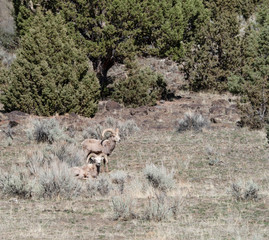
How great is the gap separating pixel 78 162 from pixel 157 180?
10.6ft

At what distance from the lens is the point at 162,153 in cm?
1695

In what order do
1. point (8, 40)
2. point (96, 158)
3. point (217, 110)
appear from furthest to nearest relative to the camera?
point (8, 40)
point (217, 110)
point (96, 158)

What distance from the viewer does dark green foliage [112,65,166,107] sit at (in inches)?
1107

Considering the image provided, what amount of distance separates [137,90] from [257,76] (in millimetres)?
6140

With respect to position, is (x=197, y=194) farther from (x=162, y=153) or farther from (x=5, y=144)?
(x=5, y=144)

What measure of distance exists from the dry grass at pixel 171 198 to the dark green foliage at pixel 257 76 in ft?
8.63

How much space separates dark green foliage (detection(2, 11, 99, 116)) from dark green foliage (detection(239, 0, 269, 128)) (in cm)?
696

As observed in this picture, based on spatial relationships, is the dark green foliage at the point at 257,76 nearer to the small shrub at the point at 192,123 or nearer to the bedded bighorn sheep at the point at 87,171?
the small shrub at the point at 192,123

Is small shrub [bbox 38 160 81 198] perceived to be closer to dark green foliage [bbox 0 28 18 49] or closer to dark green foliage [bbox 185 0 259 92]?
dark green foliage [bbox 185 0 259 92]

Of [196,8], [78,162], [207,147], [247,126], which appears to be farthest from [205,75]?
[78,162]

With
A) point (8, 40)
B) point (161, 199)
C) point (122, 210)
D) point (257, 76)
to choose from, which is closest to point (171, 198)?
point (161, 199)

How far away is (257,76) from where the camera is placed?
25.4m

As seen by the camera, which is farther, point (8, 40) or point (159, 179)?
point (8, 40)

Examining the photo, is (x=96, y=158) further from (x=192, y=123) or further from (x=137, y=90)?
(x=137, y=90)
